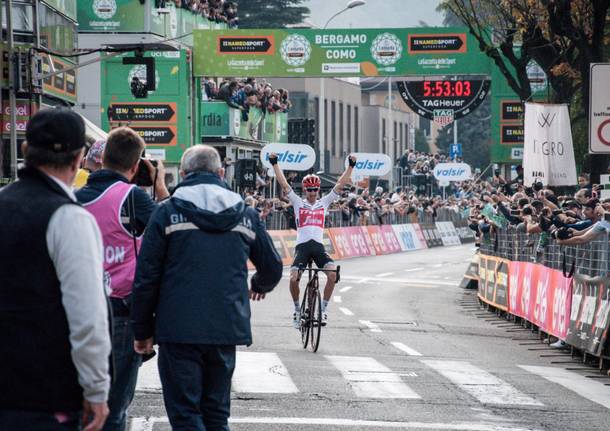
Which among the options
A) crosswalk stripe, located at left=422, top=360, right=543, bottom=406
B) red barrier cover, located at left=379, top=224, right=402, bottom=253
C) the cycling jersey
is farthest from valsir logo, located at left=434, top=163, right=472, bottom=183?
crosswalk stripe, located at left=422, top=360, right=543, bottom=406

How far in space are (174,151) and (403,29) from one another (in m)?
10.0

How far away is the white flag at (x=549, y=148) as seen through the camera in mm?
19516

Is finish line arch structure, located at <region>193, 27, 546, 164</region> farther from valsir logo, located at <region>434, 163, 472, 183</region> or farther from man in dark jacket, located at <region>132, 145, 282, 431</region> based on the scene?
man in dark jacket, located at <region>132, 145, 282, 431</region>

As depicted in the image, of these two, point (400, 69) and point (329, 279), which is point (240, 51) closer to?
point (400, 69)

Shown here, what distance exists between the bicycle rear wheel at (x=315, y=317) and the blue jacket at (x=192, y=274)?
8.09 metres

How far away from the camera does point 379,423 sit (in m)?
9.49

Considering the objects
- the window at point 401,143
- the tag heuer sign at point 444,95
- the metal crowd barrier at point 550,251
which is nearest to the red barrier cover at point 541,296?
the metal crowd barrier at point 550,251

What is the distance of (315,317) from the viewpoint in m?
15.0

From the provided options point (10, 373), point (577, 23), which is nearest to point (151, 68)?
point (577, 23)

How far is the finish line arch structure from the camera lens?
40.0m

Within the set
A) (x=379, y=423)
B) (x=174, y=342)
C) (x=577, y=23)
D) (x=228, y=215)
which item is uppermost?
(x=577, y=23)

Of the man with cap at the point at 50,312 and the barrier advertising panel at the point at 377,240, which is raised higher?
the man with cap at the point at 50,312

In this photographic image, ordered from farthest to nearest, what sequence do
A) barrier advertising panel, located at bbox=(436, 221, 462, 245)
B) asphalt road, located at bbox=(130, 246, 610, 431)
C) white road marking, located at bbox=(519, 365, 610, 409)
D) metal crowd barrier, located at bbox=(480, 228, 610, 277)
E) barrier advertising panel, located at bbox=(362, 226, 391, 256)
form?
barrier advertising panel, located at bbox=(436, 221, 462, 245) → barrier advertising panel, located at bbox=(362, 226, 391, 256) → metal crowd barrier, located at bbox=(480, 228, 610, 277) → white road marking, located at bbox=(519, 365, 610, 409) → asphalt road, located at bbox=(130, 246, 610, 431)

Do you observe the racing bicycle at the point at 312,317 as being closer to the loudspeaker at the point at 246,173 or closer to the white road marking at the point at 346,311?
the white road marking at the point at 346,311
